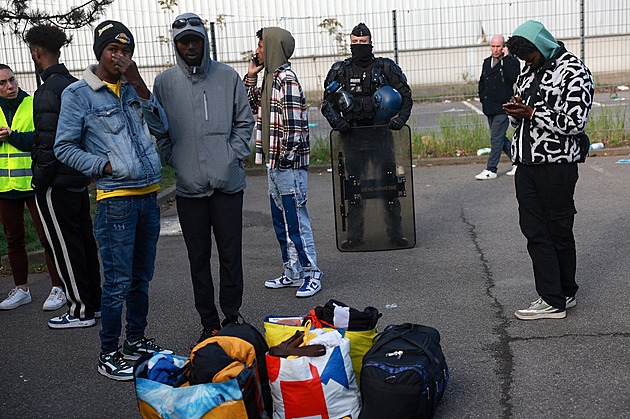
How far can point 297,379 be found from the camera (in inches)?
139

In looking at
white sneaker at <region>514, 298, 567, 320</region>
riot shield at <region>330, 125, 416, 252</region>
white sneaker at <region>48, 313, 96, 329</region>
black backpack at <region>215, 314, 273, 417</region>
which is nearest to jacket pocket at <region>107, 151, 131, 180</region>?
black backpack at <region>215, 314, 273, 417</region>

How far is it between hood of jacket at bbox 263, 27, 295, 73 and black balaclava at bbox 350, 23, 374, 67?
4.18 feet

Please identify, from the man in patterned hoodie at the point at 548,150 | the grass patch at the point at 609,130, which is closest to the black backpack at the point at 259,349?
the man in patterned hoodie at the point at 548,150

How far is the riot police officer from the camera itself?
6828 millimetres

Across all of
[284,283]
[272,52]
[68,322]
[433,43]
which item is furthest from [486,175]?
[68,322]

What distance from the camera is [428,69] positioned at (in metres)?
12.9

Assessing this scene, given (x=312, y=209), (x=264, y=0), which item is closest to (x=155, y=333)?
(x=312, y=209)

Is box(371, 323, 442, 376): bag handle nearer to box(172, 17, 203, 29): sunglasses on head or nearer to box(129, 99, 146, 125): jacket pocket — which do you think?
box(129, 99, 146, 125): jacket pocket

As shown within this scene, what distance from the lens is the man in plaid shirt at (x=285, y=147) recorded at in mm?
5727

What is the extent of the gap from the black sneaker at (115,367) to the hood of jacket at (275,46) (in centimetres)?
259

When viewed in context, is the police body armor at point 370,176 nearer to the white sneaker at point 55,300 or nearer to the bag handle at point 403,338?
the white sneaker at point 55,300

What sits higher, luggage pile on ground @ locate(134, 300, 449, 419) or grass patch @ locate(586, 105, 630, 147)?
grass patch @ locate(586, 105, 630, 147)

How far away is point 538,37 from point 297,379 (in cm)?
282

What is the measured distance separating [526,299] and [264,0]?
656 inches
